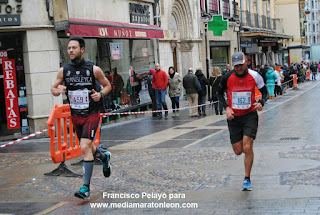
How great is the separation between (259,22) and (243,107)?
37255mm

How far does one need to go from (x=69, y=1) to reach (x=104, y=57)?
2698 millimetres

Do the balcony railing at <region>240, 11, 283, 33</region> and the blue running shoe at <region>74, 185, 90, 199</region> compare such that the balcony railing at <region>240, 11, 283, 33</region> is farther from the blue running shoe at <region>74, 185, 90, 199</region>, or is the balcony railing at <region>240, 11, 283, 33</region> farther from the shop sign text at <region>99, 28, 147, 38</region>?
the blue running shoe at <region>74, 185, 90, 199</region>

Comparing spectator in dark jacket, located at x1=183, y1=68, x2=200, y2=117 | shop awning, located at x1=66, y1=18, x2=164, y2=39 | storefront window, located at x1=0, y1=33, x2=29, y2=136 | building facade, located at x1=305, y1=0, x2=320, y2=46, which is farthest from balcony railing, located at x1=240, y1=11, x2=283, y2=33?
building facade, located at x1=305, y1=0, x2=320, y2=46

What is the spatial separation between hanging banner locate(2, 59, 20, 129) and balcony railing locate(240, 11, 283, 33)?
24.7 m

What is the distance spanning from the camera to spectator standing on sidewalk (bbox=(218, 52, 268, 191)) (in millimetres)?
6906

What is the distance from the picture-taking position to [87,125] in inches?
273

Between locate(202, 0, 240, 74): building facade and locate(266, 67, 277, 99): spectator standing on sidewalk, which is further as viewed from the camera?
locate(202, 0, 240, 74): building facade

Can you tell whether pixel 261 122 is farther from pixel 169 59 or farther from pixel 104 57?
pixel 169 59

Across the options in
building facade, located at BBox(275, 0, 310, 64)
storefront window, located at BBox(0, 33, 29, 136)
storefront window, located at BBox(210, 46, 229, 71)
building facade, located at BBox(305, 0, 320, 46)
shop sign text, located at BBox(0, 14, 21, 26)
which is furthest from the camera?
building facade, located at BBox(305, 0, 320, 46)

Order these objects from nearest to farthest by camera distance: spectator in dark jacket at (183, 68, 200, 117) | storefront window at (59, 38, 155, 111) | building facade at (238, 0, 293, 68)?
storefront window at (59, 38, 155, 111) → spectator in dark jacket at (183, 68, 200, 117) → building facade at (238, 0, 293, 68)

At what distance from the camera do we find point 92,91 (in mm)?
6980

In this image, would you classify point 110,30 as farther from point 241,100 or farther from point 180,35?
point 241,100

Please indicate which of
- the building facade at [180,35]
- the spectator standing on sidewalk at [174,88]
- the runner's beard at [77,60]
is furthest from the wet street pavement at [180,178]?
the building facade at [180,35]

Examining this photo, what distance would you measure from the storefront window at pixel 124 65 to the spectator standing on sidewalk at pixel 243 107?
11101 millimetres
